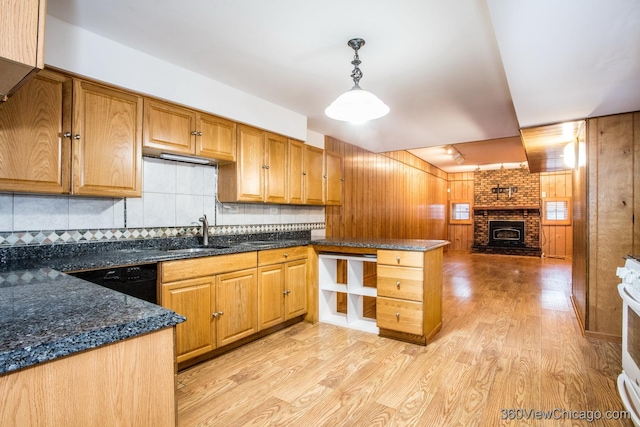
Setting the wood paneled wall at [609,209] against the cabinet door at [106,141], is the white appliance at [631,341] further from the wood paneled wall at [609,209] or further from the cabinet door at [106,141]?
the cabinet door at [106,141]

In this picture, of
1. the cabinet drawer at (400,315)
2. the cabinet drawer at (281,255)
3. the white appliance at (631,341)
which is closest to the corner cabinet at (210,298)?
the cabinet drawer at (281,255)

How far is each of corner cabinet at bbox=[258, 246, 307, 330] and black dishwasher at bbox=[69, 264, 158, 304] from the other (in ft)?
3.21

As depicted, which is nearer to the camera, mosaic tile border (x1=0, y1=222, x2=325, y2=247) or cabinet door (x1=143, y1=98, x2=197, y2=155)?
mosaic tile border (x1=0, y1=222, x2=325, y2=247)

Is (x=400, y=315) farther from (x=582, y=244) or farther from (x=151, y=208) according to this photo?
(x=151, y=208)

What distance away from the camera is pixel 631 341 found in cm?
192

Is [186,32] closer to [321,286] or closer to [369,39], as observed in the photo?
[369,39]

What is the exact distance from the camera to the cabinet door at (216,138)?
279 cm

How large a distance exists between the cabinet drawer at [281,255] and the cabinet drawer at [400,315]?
919mm

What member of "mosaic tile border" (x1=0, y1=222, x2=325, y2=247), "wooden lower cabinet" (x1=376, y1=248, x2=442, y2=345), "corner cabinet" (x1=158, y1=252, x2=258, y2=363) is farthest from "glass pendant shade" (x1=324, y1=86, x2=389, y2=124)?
"mosaic tile border" (x1=0, y1=222, x2=325, y2=247)

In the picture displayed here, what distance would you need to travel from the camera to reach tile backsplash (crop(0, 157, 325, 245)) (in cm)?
210

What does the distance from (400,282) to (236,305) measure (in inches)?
58.0

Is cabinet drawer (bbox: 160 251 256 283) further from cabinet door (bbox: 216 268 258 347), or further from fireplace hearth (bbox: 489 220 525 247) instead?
fireplace hearth (bbox: 489 220 525 247)

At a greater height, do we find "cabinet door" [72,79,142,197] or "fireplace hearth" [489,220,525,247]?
"cabinet door" [72,79,142,197]

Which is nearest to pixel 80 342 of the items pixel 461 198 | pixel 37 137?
pixel 37 137
